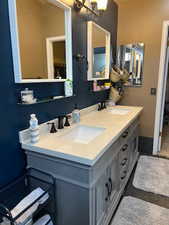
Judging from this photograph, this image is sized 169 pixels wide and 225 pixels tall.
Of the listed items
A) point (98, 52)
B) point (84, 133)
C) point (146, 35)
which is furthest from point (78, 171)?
point (146, 35)

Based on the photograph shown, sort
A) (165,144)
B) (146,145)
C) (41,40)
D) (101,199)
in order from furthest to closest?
(165,144) < (146,145) < (41,40) < (101,199)

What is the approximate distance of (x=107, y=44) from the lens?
270cm

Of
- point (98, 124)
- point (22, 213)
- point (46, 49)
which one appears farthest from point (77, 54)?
point (22, 213)

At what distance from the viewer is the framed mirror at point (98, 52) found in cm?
219

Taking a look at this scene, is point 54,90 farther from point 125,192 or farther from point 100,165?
point 125,192

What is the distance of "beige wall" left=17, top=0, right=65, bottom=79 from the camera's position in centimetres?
126

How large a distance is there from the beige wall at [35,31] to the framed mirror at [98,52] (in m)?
0.67

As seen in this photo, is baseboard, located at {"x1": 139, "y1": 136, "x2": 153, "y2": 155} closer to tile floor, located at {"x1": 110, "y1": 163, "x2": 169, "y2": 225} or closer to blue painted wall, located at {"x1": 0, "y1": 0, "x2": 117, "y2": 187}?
tile floor, located at {"x1": 110, "y1": 163, "x2": 169, "y2": 225}

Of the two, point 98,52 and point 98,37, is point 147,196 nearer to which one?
point 98,52

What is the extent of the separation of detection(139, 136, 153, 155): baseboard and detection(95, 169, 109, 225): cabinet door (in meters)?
1.86

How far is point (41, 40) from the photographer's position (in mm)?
1449

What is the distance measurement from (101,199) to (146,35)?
265cm

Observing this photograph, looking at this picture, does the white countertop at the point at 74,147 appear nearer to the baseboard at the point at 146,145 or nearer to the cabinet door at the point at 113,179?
the cabinet door at the point at 113,179

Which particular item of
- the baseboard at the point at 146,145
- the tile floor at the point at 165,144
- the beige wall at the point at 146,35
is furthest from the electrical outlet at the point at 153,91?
the tile floor at the point at 165,144
